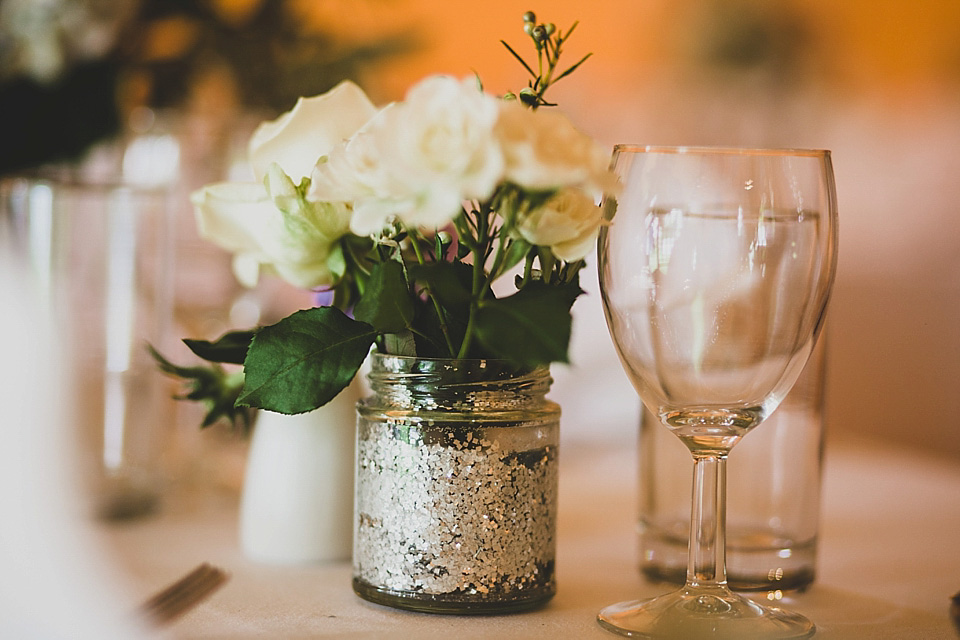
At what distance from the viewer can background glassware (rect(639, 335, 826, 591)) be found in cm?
56

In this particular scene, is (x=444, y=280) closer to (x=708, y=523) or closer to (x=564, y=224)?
(x=564, y=224)

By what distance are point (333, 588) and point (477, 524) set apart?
121 millimetres

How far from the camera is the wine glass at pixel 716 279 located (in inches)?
17.1

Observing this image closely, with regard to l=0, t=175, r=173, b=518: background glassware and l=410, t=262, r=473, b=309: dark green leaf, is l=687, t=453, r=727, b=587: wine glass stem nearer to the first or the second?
l=410, t=262, r=473, b=309: dark green leaf

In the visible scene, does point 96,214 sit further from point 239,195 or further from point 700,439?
point 700,439

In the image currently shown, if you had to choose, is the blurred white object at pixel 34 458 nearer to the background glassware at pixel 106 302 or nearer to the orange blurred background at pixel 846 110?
the background glassware at pixel 106 302

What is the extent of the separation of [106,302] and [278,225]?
11.1 inches

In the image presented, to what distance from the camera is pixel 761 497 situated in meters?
0.58

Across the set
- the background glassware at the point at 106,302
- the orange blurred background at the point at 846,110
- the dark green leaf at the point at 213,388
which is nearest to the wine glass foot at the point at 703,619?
the dark green leaf at the point at 213,388

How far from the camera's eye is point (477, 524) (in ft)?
1.55

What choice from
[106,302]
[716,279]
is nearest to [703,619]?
[716,279]

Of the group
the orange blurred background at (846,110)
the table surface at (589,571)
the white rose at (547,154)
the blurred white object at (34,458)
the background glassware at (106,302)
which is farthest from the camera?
the orange blurred background at (846,110)

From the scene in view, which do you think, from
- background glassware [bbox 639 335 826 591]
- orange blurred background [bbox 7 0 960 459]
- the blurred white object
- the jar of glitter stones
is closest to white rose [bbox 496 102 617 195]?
the jar of glitter stones

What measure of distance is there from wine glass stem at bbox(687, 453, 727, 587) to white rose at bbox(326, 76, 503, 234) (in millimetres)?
180
